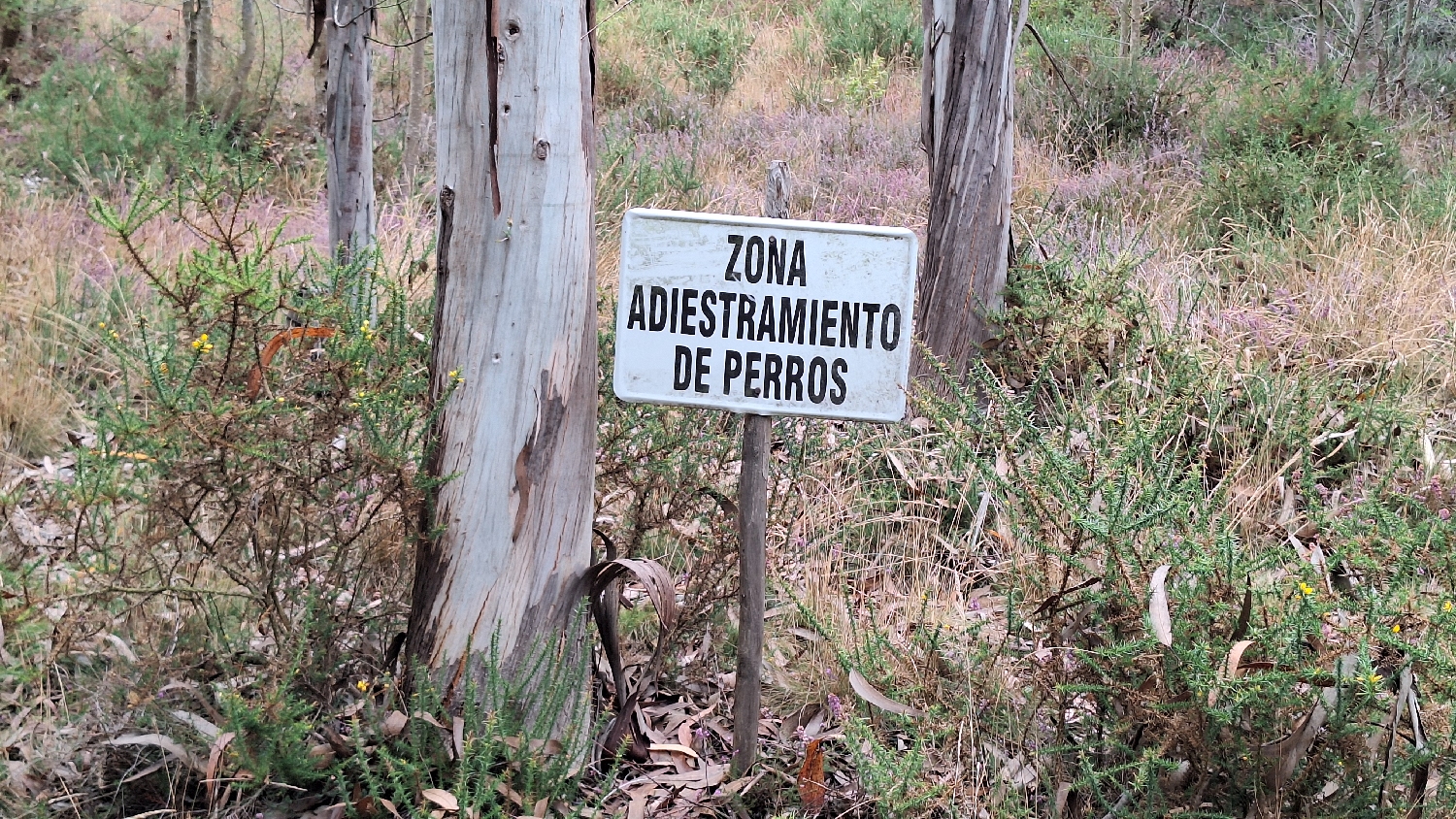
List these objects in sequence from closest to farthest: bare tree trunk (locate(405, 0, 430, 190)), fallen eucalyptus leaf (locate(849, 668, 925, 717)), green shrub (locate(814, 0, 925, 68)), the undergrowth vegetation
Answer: the undergrowth vegetation, fallen eucalyptus leaf (locate(849, 668, 925, 717)), bare tree trunk (locate(405, 0, 430, 190)), green shrub (locate(814, 0, 925, 68))

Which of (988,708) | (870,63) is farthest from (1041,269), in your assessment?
(870,63)

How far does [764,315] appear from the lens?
8.80 ft

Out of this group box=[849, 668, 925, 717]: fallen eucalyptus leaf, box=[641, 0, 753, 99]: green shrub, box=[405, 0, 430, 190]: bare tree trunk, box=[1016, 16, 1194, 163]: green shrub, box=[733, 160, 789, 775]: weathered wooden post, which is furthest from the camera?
box=[641, 0, 753, 99]: green shrub

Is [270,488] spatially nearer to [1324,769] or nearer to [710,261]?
[710,261]

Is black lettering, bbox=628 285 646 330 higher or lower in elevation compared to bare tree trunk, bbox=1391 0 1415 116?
lower

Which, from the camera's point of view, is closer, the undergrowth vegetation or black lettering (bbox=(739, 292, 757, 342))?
the undergrowth vegetation

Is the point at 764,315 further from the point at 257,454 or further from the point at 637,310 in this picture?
the point at 257,454

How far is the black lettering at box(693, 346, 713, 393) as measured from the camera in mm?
2707

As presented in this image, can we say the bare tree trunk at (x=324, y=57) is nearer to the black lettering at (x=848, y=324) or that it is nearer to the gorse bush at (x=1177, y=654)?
the black lettering at (x=848, y=324)

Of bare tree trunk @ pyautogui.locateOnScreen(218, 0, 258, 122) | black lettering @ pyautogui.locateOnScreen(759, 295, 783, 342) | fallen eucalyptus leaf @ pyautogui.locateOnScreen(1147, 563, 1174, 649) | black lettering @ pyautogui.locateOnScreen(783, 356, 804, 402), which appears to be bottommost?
fallen eucalyptus leaf @ pyautogui.locateOnScreen(1147, 563, 1174, 649)

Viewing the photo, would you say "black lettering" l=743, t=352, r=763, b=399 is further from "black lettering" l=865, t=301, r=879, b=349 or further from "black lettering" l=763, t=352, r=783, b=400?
"black lettering" l=865, t=301, r=879, b=349

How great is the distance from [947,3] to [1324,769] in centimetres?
382

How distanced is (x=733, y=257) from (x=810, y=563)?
138 cm

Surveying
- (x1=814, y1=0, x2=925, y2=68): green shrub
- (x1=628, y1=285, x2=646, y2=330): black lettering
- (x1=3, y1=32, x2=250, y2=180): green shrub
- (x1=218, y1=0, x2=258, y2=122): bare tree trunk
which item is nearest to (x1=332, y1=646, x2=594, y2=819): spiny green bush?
(x1=628, y1=285, x2=646, y2=330): black lettering
